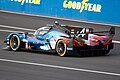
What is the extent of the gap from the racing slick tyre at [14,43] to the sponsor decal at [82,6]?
8.81 meters

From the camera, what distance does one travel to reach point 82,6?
25406mm

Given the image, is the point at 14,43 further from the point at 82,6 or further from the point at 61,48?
the point at 82,6

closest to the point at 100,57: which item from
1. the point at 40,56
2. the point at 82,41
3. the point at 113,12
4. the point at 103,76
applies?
the point at 82,41

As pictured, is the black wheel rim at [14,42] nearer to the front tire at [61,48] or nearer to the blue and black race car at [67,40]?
the blue and black race car at [67,40]

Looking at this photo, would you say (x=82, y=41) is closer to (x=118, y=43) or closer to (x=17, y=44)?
(x=17, y=44)

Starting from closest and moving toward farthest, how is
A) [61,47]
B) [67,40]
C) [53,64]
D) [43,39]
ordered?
1. [53,64]
2. [67,40]
3. [61,47]
4. [43,39]

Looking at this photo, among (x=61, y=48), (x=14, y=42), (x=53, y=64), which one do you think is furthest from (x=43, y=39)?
(x=53, y=64)

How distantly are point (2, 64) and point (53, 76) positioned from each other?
2.38 meters

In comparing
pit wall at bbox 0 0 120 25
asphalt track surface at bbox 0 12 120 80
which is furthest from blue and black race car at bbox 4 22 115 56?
pit wall at bbox 0 0 120 25

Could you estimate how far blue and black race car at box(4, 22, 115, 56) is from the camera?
15570 mm

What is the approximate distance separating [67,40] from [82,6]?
10.1 meters

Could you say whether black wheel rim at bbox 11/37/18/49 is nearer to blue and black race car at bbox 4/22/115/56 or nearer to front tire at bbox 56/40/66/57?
blue and black race car at bbox 4/22/115/56

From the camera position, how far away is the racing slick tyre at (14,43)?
16.8 m

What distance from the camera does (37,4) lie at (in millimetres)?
26688
